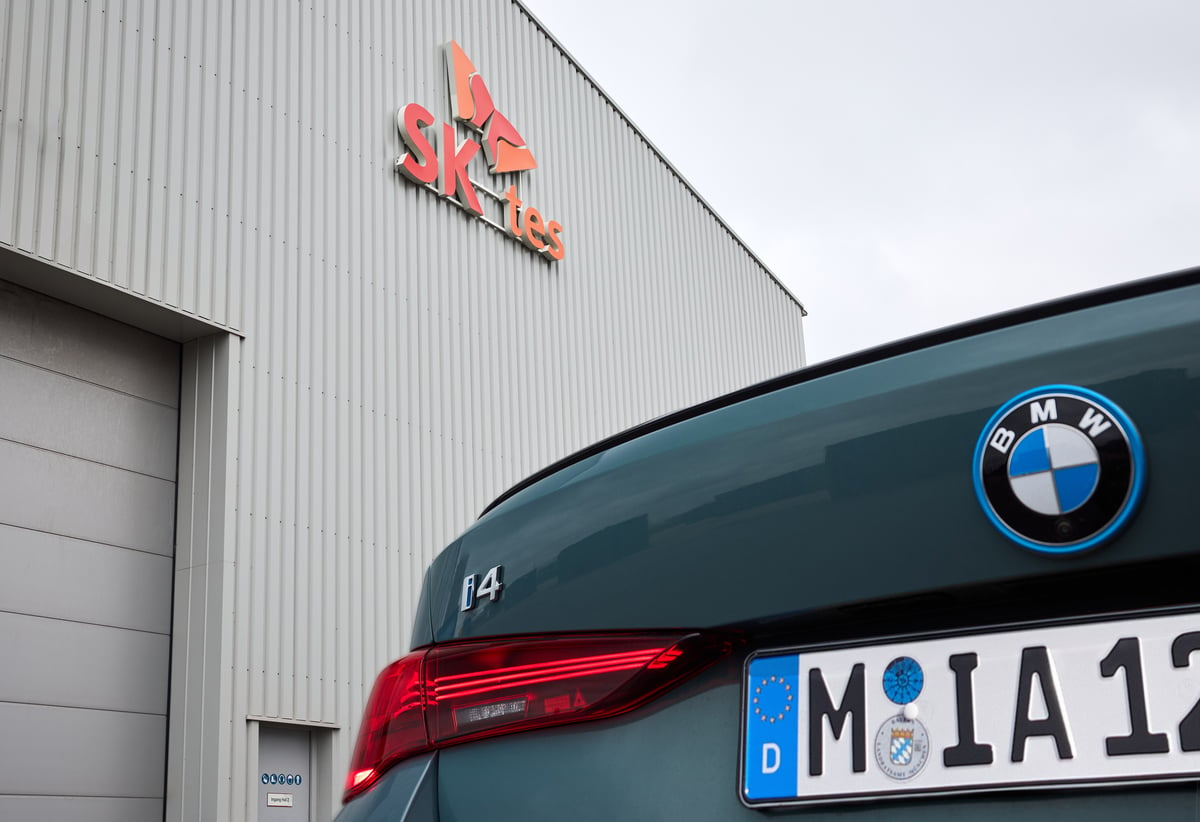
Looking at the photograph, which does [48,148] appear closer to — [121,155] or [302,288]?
[121,155]

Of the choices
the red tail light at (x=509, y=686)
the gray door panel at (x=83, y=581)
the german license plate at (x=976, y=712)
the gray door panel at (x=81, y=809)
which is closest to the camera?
the german license plate at (x=976, y=712)

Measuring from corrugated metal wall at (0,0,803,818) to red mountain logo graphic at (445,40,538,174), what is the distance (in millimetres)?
159

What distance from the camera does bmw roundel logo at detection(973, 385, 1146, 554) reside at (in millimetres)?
923

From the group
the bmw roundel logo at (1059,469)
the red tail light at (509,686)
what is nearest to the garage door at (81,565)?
the red tail light at (509,686)

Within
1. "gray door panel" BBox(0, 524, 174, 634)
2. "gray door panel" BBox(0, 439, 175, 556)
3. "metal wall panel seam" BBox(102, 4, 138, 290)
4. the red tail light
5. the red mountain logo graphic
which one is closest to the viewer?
the red tail light

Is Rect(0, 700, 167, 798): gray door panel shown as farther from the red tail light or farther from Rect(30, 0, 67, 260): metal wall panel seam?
the red tail light

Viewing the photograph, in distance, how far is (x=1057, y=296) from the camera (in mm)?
1043

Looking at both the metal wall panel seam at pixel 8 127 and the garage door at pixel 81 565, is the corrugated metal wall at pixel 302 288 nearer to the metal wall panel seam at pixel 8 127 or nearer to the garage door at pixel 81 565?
the metal wall panel seam at pixel 8 127

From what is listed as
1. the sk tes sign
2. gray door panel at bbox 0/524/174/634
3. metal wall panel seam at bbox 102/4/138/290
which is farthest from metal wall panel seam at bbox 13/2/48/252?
the sk tes sign

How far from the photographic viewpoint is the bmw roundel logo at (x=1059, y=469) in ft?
3.03

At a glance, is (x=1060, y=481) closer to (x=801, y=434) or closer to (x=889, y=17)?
(x=801, y=434)

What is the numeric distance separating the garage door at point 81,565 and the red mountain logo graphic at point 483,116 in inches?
169

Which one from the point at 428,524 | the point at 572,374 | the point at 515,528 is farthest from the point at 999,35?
the point at 515,528

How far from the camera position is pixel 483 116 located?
11.2m
